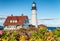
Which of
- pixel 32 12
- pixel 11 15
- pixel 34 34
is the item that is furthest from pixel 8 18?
pixel 34 34

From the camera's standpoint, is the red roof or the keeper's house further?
the red roof

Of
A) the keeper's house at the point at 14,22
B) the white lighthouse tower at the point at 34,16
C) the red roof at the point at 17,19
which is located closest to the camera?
the keeper's house at the point at 14,22

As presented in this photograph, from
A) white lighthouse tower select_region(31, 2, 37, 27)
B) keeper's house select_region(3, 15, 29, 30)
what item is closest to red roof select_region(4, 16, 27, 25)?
keeper's house select_region(3, 15, 29, 30)

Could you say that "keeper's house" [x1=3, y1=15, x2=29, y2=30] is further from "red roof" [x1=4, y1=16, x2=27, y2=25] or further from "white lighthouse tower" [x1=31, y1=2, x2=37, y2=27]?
"white lighthouse tower" [x1=31, y1=2, x2=37, y2=27]

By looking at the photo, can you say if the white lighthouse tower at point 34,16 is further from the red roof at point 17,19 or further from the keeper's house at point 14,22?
the red roof at point 17,19

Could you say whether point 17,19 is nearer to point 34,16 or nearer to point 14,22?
point 14,22

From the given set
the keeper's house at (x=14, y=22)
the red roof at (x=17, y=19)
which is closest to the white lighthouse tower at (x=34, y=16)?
the keeper's house at (x=14, y=22)

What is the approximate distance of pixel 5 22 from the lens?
2511 inches

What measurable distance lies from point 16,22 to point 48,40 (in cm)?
4405

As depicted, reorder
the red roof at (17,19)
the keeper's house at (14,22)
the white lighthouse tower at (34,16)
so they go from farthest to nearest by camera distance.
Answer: the white lighthouse tower at (34,16) → the red roof at (17,19) → the keeper's house at (14,22)

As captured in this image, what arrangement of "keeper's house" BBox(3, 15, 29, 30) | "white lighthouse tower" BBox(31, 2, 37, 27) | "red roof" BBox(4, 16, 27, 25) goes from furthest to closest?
"white lighthouse tower" BBox(31, 2, 37, 27) → "red roof" BBox(4, 16, 27, 25) → "keeper's house" BBox(3, 15, 29, 30)

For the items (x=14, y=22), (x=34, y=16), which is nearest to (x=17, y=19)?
(x=14, y=22)

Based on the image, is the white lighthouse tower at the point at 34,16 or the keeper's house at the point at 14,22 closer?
the keeper's house at the point at 14,22

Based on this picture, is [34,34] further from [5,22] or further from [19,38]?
[5,22]
